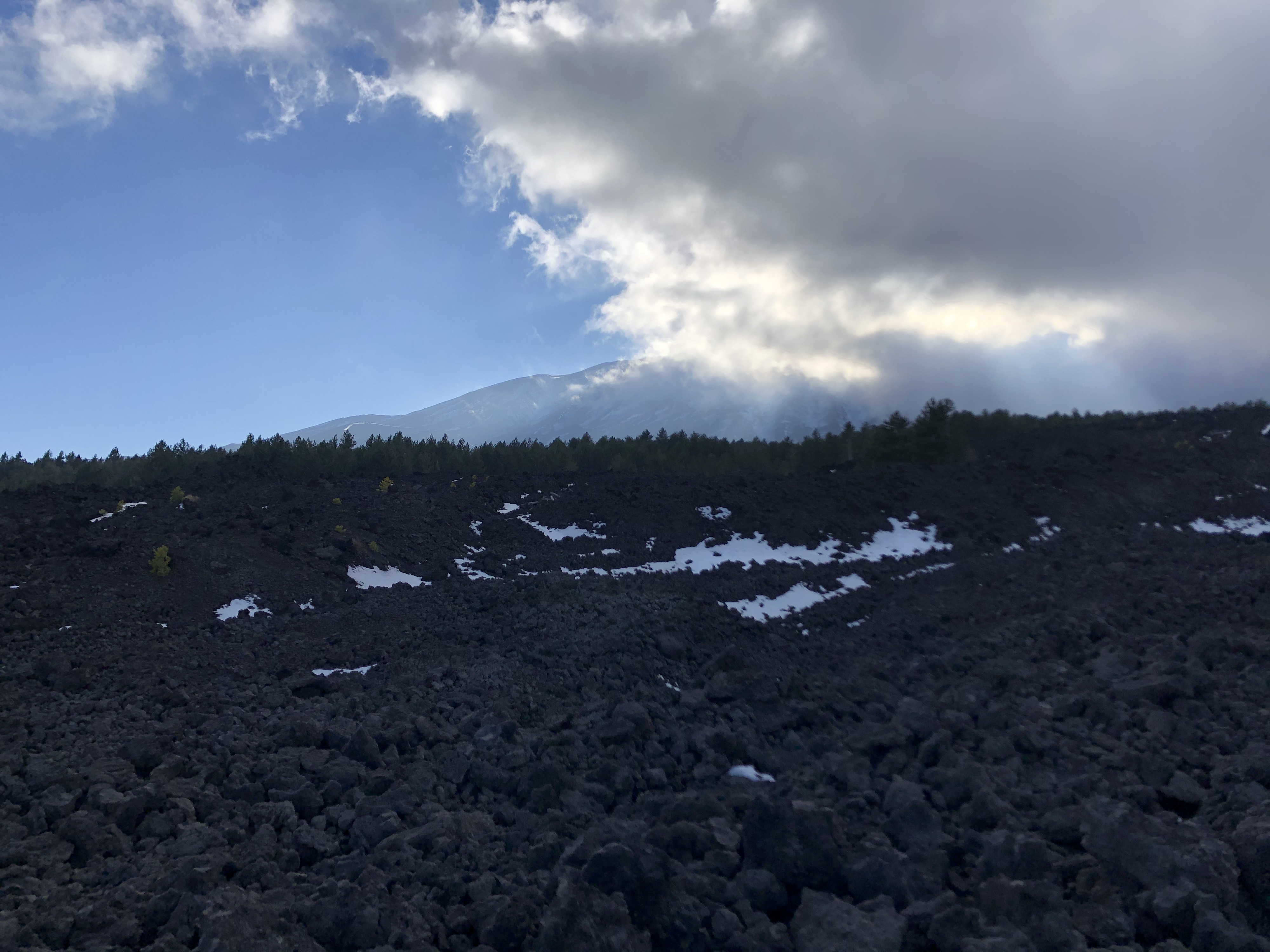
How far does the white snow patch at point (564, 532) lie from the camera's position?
74.6 feet

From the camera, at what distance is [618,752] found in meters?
7.36

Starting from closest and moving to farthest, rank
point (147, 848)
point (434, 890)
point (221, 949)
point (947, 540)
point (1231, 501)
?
1. point (221, 949)
2. point (434, 890)
3. point (147, 848)
4. point (947, 540)
5. point (1231, 501)

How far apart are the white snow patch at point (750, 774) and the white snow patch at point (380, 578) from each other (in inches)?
414

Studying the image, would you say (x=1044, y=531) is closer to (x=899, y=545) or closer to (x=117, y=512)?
(x=899, y=545)

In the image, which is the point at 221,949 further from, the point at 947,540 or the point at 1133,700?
the point at 947,540

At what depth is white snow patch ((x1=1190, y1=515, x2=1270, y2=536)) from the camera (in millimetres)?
21906

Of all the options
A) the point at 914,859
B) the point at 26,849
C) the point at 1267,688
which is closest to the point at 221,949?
the point at 26,849

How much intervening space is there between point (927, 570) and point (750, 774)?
13.5m

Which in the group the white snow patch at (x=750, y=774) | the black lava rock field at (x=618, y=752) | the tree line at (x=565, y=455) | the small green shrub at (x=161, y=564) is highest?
the tree line at (x=565, y=455)

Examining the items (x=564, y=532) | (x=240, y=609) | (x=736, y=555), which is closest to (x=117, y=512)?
(x=240, y=609)

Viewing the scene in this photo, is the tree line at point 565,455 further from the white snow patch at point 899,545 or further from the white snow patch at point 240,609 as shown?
the white snow patch at point 240,609

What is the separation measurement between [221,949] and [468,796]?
9.12ft

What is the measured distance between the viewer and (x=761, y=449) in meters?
41.5

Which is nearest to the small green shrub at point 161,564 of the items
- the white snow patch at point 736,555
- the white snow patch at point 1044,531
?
the white snow patch at point 736,555
